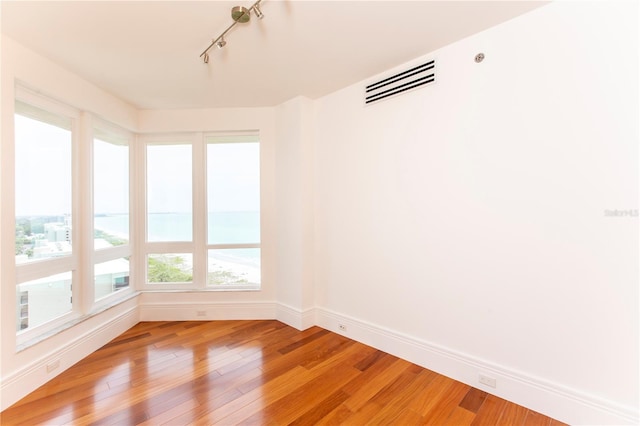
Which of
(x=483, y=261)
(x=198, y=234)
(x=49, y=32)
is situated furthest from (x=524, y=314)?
(x=49, y=32)

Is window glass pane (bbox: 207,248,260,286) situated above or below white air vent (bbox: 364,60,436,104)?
below

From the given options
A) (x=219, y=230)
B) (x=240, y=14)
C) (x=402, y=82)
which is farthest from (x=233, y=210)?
(x=402, y=82)

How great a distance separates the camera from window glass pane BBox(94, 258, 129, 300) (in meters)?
2.95

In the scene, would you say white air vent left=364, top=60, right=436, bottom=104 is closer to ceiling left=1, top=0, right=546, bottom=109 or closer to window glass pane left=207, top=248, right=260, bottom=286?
ceiling left=1, top=0, right=546, bottom=109

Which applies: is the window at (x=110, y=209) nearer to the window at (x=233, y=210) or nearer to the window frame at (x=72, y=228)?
the window frame at (x=72, y=228)

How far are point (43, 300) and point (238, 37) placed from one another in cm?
271

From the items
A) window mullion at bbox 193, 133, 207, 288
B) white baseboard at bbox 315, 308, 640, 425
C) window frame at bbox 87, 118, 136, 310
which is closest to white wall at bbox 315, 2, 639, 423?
white baseboard at bbox 315, 308, 640, 425

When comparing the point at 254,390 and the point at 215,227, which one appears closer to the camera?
the point at 254,390

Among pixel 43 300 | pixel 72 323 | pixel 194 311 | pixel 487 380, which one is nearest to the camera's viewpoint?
pixel 487 380

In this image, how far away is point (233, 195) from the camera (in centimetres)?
353

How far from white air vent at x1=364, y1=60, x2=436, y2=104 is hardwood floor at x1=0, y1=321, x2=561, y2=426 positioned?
7.90 ft

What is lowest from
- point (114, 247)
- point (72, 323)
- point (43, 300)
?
point (72, 323)

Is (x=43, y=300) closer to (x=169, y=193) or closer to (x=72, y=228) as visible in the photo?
(x=72, y=228)

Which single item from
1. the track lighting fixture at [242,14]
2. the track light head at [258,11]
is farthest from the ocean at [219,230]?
the track light head at [258,11]
